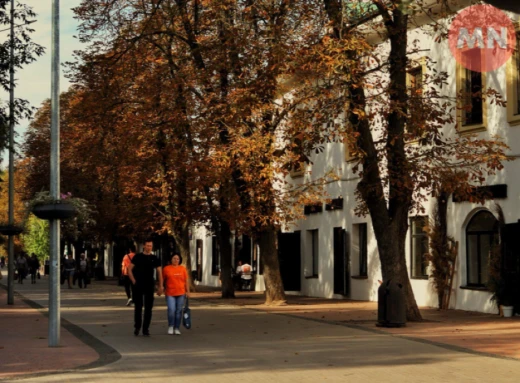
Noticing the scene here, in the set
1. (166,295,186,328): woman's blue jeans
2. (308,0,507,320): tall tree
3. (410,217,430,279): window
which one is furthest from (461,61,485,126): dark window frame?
(166,295,186,328): woman's blue jeans

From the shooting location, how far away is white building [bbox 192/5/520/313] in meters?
26.3

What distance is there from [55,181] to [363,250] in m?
21.5

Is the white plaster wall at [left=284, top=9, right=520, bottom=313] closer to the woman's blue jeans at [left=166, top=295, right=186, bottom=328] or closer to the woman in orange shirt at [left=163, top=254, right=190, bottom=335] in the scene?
the woman in orange shirt at [left=163, top=254, right=190, bottom=335]

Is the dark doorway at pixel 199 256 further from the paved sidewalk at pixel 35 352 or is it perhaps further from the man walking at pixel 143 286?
the man walking at pixel 143 286

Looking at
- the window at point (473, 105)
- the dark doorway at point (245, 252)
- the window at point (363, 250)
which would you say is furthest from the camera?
the dark doorway at point (245, 252)

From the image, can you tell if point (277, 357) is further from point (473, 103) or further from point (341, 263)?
point (341, 263)

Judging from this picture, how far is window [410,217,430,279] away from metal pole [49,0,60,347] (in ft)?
55.1

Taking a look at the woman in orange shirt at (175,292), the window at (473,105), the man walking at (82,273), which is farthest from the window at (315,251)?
the woman in orange shirt at (175,292)

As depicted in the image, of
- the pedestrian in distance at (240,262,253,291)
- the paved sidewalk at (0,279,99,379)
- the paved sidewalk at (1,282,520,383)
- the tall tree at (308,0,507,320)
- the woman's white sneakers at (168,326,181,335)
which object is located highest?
the tall tree at (308,0,507,320)

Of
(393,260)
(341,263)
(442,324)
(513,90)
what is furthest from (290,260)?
(442,324)

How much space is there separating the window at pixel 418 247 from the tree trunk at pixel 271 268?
Answer: 13.4ft

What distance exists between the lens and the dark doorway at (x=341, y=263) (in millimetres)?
36500

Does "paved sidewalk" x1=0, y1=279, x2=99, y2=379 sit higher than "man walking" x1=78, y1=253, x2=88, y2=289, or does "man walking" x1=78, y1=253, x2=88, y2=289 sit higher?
"man walking" x1=78, y1=253, x2=88, y2=289

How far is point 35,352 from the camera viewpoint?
15328 mm
